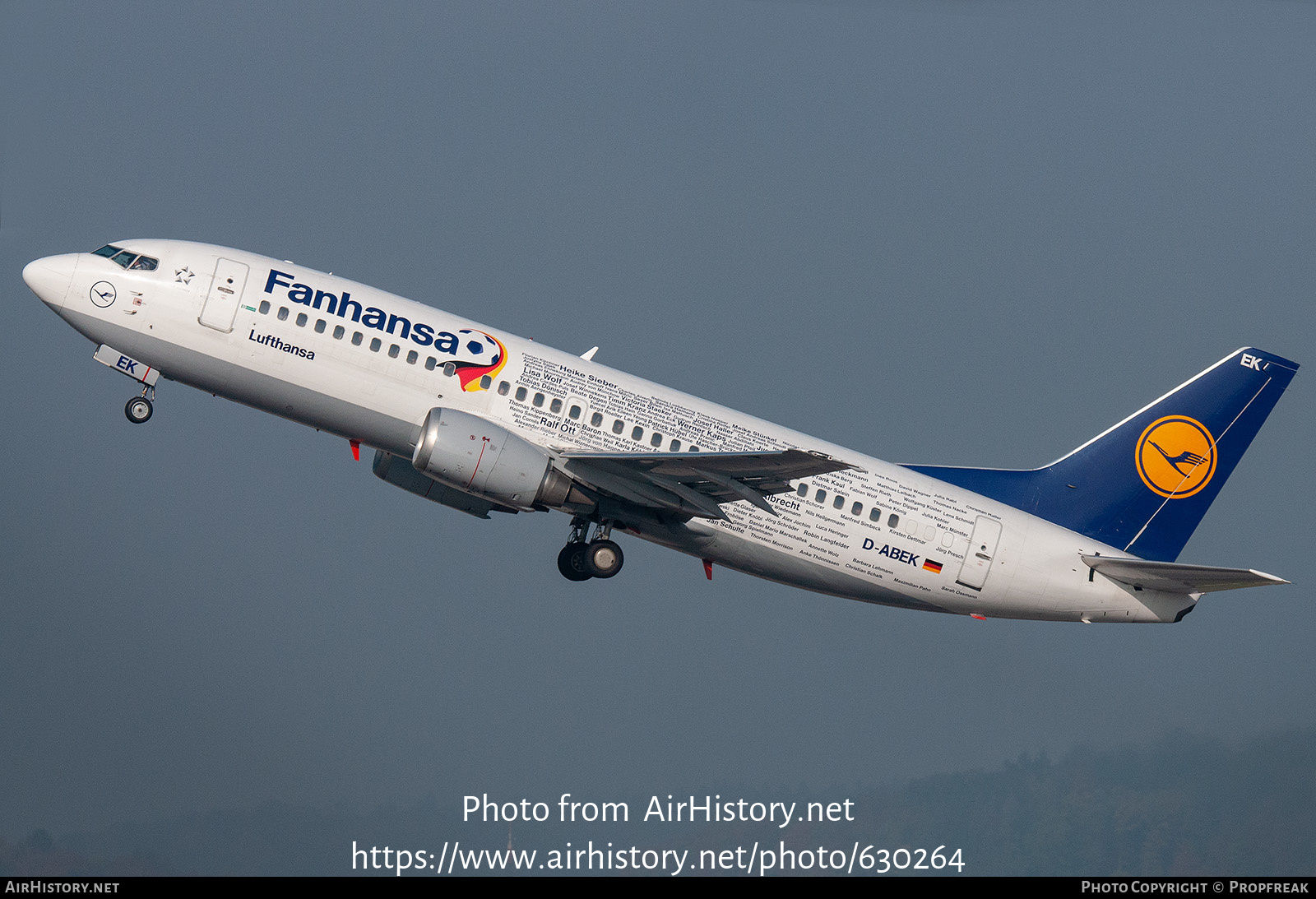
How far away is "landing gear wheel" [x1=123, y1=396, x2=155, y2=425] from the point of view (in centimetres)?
3025

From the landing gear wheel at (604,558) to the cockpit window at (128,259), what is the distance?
39.3ft

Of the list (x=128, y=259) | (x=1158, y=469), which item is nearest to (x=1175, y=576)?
(x=1158, y=469)

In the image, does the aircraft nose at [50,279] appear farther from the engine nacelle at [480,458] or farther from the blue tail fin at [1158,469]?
the blue tail fin at [1158,469]

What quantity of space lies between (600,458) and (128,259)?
463 inches

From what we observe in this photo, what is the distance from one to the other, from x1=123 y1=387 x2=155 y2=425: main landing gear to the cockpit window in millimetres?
2924

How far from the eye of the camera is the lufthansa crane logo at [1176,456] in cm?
3359

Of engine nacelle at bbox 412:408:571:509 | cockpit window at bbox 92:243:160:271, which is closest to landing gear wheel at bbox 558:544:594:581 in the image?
engine nacelle at bbox 412:408:571:509

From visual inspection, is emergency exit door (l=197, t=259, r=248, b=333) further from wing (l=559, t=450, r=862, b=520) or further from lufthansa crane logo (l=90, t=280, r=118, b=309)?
wing (l=559, t=450, r=862, b=520)

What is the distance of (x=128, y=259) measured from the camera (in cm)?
2936

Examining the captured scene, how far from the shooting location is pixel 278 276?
96.3 feet

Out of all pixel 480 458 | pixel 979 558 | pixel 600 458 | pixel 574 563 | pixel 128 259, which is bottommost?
pixel 574 563

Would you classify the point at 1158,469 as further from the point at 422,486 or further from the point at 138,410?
the point at 138,410

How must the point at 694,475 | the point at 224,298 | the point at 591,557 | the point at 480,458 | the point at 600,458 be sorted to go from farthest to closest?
the point at 591,557, the point at 224,298, the point at 694,475, the point at 600,458, the point at 480,458
